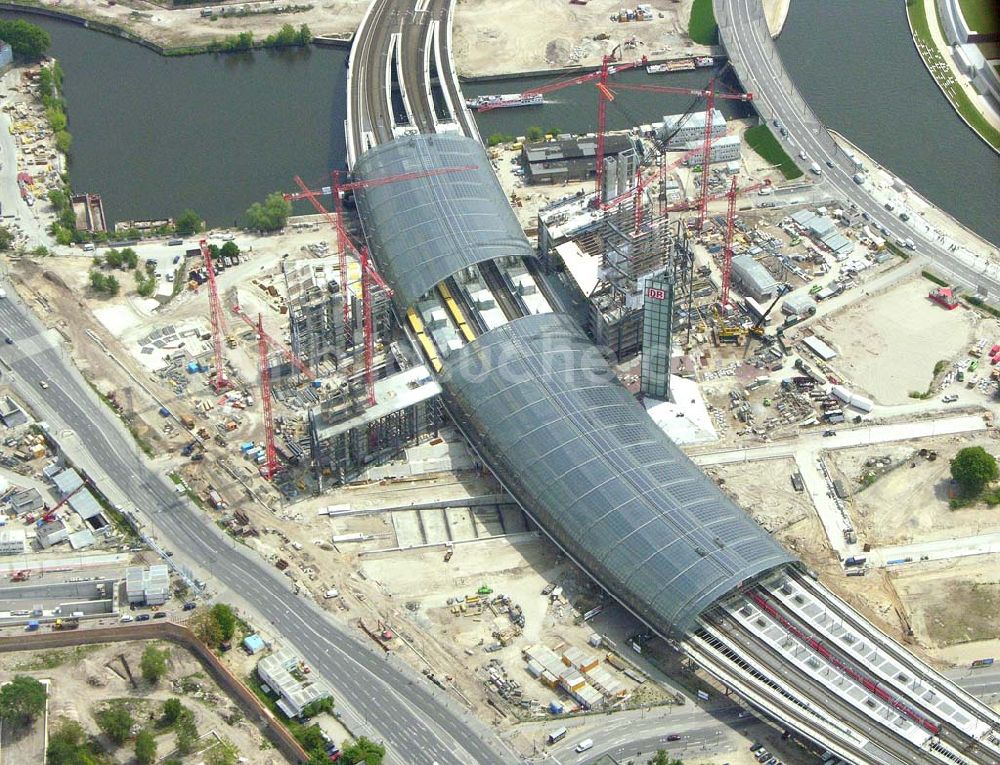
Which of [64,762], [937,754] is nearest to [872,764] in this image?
[937,754]

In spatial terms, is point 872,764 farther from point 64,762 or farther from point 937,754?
point 64,762
